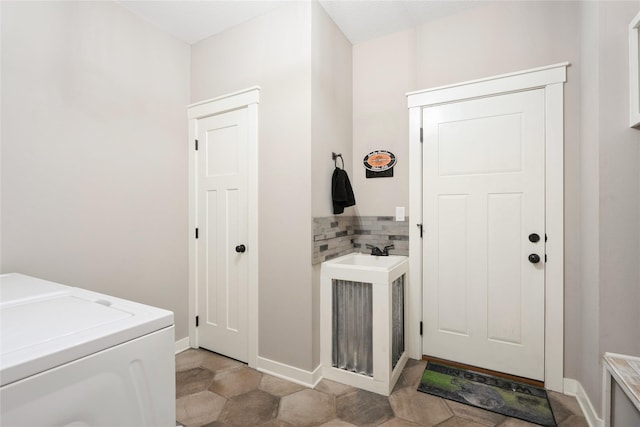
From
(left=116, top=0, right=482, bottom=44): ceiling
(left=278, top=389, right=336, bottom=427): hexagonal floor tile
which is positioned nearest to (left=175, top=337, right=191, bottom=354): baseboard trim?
(left=278, top=389, right=336, bottom=427): hexagonal floor tile

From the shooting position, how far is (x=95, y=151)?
212 centimetres

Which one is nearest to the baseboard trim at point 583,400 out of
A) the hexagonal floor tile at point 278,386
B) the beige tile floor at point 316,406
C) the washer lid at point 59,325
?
the beige tile floor at point 316,406

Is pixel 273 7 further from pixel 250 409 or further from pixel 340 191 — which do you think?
pixel 250 409

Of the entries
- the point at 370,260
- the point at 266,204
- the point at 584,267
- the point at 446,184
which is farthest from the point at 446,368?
the point at 266,204

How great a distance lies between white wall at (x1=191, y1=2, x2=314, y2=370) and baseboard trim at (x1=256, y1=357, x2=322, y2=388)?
3 cm

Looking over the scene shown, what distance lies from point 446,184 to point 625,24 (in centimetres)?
126

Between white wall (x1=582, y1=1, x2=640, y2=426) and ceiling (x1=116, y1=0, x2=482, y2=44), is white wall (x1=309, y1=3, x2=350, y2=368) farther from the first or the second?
white wall (x1=582, y1=1, x2=640, y2=426)

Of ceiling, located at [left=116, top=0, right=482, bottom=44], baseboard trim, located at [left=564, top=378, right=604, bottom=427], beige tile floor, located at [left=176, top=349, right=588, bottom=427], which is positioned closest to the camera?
baseboard trim, located at [left=564, top=378, right=604, bottom=427]

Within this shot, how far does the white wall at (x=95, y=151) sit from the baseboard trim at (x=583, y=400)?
2.93 metres

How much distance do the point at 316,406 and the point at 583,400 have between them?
165cm

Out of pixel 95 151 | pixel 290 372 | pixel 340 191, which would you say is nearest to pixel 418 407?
pixel 290 372

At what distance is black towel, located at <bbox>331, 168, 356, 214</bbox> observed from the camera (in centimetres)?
234

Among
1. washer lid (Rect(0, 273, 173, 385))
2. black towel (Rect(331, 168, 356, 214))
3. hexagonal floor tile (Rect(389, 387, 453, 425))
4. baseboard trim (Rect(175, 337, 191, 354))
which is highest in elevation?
black towel (Rect(331, 168, 356, 214))

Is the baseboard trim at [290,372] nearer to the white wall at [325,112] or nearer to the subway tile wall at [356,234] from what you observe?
the white wall at [325,112]
